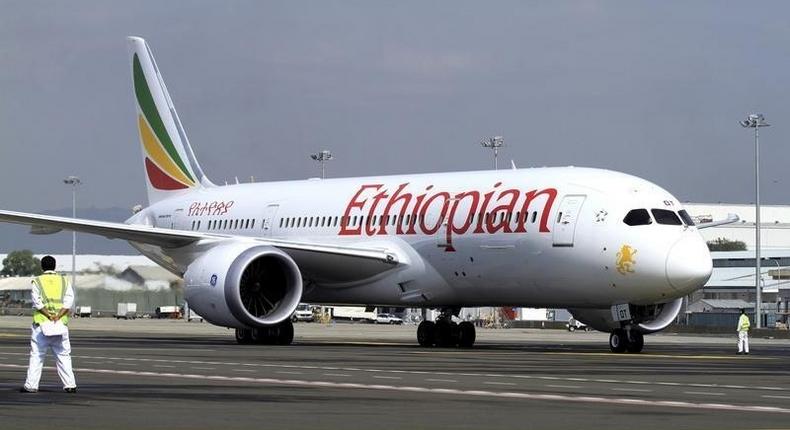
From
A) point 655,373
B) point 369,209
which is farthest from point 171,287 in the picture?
point 655,373

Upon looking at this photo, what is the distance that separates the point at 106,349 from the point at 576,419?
68.2 ft

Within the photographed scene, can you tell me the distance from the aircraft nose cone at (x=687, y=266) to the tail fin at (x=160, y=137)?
19794 mm

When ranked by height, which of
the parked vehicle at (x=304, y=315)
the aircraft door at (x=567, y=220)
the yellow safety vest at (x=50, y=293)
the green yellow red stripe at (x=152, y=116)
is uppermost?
the green yellow red stripe at (x=152, y=116)

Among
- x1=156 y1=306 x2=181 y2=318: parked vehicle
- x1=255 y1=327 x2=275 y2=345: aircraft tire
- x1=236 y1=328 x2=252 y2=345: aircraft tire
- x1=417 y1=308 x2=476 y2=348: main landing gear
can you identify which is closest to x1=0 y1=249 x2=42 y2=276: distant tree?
x1=156 y1=306 x2=181 y2=318: parked vehicle

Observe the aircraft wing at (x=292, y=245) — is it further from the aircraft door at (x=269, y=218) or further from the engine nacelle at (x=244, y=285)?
the aircraft door at (x=269, y=218)

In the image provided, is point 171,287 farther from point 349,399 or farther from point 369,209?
point 349,399

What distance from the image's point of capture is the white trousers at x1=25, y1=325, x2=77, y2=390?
1928 cm

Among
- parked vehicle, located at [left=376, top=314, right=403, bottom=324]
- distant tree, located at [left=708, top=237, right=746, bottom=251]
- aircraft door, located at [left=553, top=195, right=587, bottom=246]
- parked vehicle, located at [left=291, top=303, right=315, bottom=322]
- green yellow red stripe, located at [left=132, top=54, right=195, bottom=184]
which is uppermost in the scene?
green yellow red stripe, located at [left=132, top=54, right=195, bottom=184]

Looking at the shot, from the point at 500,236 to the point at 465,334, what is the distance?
4670 mm

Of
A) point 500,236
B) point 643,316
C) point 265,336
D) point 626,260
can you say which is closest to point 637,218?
point 626,260

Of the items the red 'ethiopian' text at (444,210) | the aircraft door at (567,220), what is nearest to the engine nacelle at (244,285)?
the red 'ethiopian' text at (444,210)

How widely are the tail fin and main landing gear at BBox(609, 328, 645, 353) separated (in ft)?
60.7

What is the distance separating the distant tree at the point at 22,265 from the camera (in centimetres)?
13025

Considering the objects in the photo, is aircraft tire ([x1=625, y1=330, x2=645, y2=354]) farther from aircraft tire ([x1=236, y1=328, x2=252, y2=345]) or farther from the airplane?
aircraft tire ([x1=236, y1=328, x2=252, y2=345])
